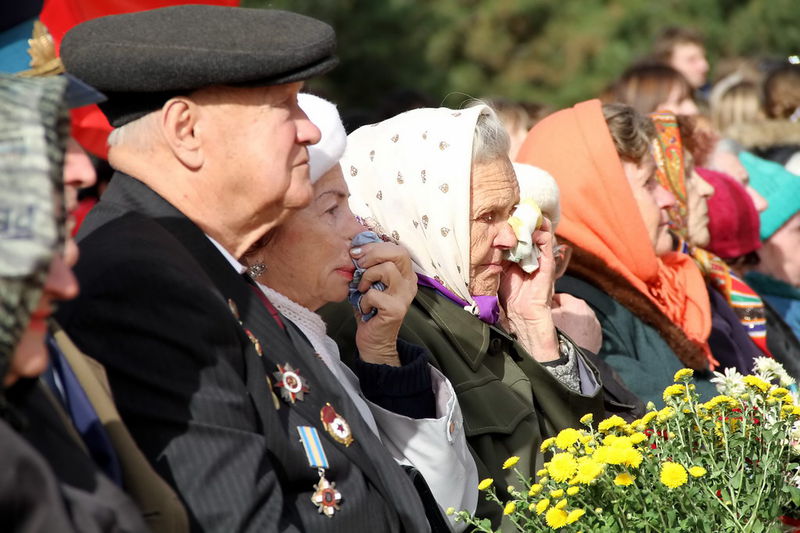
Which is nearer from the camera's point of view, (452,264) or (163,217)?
(163,217)

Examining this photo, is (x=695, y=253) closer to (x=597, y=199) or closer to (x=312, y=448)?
(x=597, y=199)

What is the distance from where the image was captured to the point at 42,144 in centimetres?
171

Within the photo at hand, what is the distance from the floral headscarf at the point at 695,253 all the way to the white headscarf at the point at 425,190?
219 centimetres

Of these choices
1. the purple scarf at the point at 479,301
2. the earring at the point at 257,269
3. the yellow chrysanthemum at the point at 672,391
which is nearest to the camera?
the yellow chrysanthemum at the point at 672,391

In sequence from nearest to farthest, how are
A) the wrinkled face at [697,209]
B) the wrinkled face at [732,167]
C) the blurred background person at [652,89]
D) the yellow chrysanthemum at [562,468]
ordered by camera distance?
the yellow chrysanthemum at [562,468] < the wrinkled face at [697,209] < the wrinkled face at [732,167] < the blurred background person at [652,89]

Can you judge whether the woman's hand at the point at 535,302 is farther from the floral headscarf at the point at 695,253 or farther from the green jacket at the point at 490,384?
the floral headscarf at the point at 695,253

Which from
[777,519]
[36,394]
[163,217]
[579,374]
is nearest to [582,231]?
[579,374]

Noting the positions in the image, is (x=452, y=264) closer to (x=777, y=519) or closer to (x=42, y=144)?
(x=777, y=519)

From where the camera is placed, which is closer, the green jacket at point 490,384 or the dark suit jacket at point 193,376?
the dark suit jacket at point 193,376

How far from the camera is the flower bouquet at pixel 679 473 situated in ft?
7.80

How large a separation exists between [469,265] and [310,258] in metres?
0.95

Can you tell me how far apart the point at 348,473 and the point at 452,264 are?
56.4 inches

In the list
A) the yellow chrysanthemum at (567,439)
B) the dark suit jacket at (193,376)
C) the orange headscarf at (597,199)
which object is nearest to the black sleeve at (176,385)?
the dark suit jacket at (193,376)

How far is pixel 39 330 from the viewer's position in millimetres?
1739
